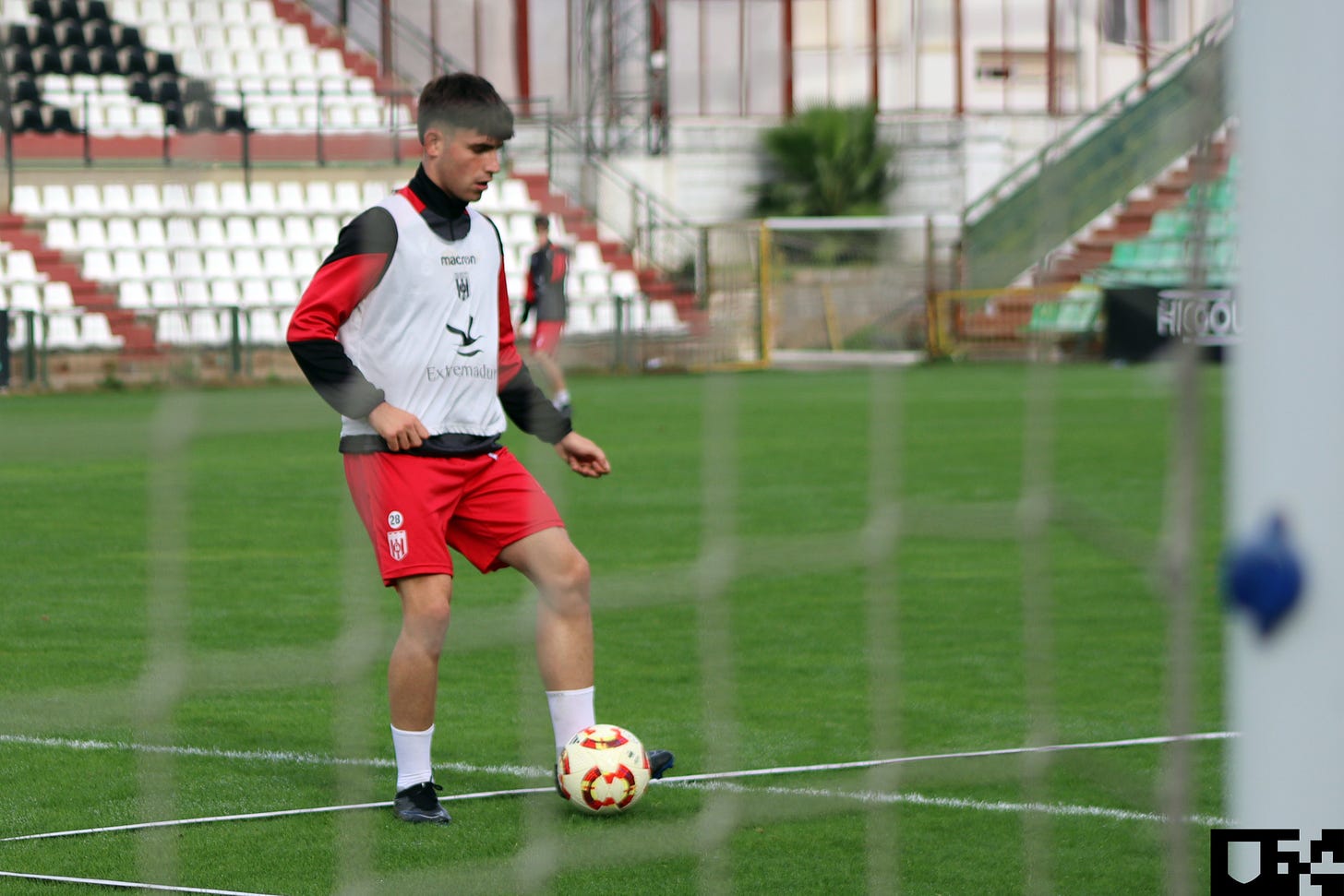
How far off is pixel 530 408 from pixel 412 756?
84 cm

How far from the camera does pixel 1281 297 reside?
1.50 m

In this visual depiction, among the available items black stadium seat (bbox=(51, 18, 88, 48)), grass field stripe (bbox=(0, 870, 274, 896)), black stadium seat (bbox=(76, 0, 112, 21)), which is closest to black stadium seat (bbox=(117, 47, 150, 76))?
black stadium seat (bbox=(51, 18, 88, 48))

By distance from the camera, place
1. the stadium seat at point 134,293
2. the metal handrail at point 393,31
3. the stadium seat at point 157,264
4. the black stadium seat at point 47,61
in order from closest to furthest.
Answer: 1. the stadium seat at point 134,293
2. the stadium seat at point 157,264
3. the black stadium seat at point 47,61
4. the metal handrail at point 393,31

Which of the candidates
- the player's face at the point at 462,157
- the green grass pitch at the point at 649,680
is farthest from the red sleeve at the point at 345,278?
the green grass pitch at the point at 649,680

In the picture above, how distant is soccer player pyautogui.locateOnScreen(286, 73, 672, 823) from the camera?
3734 millimetres

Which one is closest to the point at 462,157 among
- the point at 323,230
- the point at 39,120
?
the point at 323,230

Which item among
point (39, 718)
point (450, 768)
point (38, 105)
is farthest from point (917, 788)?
point (38, 105)

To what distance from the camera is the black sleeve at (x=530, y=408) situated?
4.16 metres

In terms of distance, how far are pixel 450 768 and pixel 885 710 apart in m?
1.22

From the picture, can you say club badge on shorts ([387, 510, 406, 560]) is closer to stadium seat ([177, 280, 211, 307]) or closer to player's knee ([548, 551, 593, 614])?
player's knee ([548, 551, 593, 614])

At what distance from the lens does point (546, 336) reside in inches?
618

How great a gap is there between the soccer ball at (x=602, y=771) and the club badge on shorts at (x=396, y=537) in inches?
21.3

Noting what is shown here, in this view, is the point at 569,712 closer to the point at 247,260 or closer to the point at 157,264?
the point at 247,260

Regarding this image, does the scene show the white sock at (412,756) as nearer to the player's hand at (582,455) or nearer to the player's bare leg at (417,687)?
the player's bare leg at (417,687)
